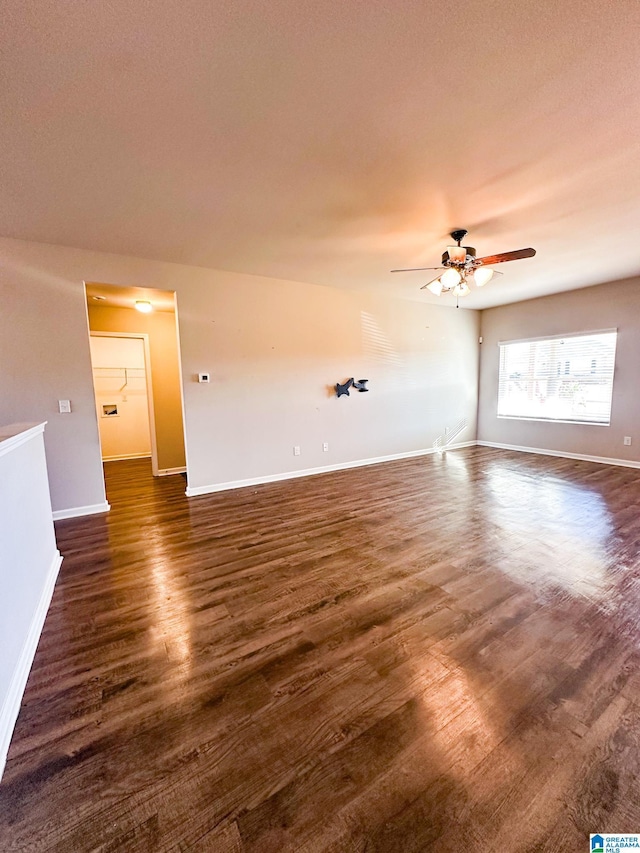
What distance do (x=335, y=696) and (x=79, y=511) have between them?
3.42 metres

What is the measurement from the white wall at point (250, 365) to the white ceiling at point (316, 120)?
0.56 metres

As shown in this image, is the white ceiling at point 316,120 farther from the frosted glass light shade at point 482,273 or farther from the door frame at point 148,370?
the door frame at point 148,370

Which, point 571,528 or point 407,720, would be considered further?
point 571,528

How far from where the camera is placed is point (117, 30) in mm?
1368

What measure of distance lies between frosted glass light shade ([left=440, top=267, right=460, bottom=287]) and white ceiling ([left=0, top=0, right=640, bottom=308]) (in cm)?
37

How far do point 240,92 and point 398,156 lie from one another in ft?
3.23

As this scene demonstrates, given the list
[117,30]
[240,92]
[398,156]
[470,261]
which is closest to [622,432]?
[470,261]

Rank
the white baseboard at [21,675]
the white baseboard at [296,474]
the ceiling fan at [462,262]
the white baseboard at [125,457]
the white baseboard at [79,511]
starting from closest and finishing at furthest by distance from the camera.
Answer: the white baseboard at [21,675] → the ceiling fan at [462,262] → the white baseboard at [79,511] → the white baseboard at [296,474] → the white baseboard at [125,457]

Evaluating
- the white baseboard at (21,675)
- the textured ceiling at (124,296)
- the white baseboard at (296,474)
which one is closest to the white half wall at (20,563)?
the white baseboard at (21,675)

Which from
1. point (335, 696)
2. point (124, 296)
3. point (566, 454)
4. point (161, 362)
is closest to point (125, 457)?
point (161, 362)

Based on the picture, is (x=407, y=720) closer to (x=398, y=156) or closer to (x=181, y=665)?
(x=181, y=665)

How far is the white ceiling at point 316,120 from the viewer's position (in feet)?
4.47

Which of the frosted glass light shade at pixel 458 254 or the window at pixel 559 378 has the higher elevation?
the frosted glass light shade at pixel 458 254

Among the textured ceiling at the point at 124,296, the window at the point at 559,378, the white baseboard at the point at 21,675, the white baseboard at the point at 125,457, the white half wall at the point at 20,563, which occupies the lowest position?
the white baseboard at the point at 125,457
